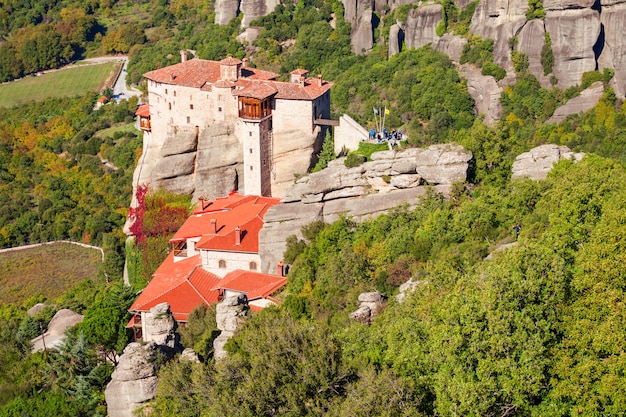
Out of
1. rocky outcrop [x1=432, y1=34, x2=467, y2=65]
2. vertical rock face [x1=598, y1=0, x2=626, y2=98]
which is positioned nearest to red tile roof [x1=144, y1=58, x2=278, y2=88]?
vertical rock face [x1=598, y1=0, x2=626, y2=98]

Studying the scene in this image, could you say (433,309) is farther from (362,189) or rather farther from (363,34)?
(363,34)

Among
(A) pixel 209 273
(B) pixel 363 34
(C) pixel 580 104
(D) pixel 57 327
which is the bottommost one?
(D) pixel 57 327

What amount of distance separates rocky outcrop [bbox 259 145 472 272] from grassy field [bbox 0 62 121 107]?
229ft

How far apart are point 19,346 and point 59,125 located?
61.4 m

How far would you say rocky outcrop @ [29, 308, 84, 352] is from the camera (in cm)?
3900

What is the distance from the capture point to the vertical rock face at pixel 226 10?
323ft

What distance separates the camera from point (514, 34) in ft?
237

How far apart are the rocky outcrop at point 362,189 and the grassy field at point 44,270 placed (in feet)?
79.8

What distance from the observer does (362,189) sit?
3991cm

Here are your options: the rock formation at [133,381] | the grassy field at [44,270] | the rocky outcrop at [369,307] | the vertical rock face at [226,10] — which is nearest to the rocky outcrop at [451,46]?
the vertical rock face at [226,10]

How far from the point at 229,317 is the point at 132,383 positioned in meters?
5.28

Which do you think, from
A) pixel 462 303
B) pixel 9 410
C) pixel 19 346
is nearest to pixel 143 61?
pixel 19 346

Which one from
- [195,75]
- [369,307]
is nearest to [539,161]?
[369,307]

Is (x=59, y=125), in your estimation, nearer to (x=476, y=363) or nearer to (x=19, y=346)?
(x=19, y=346)
